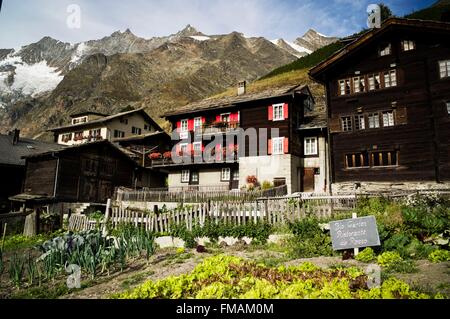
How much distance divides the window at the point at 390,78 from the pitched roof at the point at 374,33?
308 cm

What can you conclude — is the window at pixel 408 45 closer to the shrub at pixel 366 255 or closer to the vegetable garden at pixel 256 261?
the vegetable garden at pixel 256 261

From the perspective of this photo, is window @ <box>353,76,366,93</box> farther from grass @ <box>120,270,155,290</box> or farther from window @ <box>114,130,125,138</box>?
window @ <box>114,130,125,138</box>

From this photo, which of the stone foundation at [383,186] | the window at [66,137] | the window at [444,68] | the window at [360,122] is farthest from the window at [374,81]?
the window at [66,137]

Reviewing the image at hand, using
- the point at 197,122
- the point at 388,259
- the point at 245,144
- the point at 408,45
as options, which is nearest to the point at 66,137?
the point at 197,122

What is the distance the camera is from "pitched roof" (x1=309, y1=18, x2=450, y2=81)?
2230 cm

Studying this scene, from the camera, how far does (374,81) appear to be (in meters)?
25.3

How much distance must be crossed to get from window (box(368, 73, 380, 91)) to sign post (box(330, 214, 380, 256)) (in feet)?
63.6

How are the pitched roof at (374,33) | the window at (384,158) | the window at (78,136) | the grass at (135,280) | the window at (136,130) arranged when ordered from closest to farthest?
the grass at (135,280), the pitched roof at (374,33), the window at (384,158), the window at (78,136), the window at (136,130)

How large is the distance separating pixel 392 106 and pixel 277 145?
11.3 meters

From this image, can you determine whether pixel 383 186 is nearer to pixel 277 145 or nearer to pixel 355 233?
pixel 277 145

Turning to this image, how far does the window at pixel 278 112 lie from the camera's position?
3253cm

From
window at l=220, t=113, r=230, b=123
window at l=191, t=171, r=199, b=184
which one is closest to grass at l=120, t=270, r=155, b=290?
window at l=191, t=171, r=199, b=184
